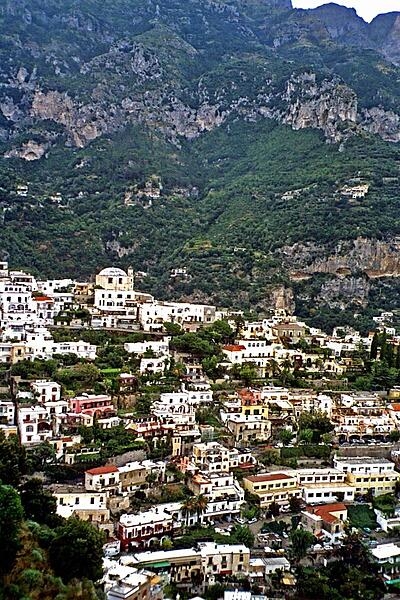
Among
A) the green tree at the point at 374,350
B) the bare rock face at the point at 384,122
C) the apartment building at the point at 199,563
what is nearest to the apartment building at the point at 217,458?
the apartment building at the point at 199,563

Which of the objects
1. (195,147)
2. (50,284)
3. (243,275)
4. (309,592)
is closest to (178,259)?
(243,275)

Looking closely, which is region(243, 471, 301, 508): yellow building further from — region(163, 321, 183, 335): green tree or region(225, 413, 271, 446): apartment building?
region(163, 321, 183, 335): green tree

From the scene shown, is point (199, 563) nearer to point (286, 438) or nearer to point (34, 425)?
point (34, 425)

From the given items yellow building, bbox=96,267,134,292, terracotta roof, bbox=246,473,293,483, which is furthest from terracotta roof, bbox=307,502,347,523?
yellow building, bbox=96,267,134,292

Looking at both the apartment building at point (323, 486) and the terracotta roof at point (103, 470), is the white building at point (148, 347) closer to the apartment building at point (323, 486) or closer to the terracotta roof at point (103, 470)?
the apartment building at point (323, 486)

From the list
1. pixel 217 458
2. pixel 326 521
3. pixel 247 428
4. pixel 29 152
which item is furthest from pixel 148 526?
pixel 29 152

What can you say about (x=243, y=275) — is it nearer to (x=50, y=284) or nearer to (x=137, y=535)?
(x=50, y=284)

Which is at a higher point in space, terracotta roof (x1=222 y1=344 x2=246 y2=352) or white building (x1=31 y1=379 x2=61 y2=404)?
terracotta roof (x1=222 y1=344 x2=246 y2=352)
